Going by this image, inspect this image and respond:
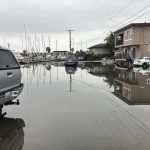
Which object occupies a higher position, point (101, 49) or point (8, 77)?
point (101, 49)

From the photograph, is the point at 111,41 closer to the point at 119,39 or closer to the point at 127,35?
the point at 119,39

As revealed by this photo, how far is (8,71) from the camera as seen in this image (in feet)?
28.1

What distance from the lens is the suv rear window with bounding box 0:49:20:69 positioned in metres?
8.79

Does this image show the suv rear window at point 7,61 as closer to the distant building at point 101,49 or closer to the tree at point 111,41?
the tree at point 111,41

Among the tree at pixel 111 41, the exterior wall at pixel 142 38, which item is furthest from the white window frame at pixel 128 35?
the tree at pixel 111 41

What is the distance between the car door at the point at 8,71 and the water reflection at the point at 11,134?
88 centimetres

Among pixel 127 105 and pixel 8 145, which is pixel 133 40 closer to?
pixel 127 105

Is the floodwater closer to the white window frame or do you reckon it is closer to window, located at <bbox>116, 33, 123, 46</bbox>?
the white window frame

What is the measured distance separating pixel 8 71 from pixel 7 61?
2.64 ft

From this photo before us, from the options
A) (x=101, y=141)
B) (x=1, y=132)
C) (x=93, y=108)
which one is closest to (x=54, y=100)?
(x=93, y=108)

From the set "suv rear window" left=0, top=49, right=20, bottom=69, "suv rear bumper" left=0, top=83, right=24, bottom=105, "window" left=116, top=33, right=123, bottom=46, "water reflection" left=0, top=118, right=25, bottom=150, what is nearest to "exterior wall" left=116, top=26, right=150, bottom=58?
"window" left=116, top=33, right=123, bottom=46

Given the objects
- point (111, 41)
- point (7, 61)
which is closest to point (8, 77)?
point (7, 61)

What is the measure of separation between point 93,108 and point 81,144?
4.43 meters

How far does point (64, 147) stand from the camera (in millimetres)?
6090
